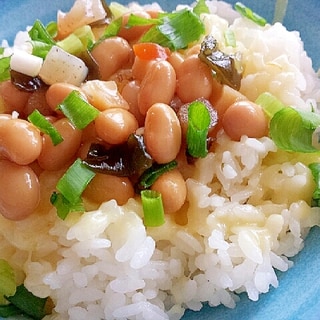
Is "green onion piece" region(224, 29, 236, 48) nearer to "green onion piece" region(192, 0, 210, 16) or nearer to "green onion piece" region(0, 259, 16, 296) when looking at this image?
"green onion piece" region(192, 0, 210, 16)

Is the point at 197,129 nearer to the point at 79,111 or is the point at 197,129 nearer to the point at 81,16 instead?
the point at 79,111

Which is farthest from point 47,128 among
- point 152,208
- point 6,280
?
point 6,280

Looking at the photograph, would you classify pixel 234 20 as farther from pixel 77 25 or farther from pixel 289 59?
pixel 77 25

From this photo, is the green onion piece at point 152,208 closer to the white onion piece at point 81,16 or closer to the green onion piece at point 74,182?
the green onion piece at point 74,182

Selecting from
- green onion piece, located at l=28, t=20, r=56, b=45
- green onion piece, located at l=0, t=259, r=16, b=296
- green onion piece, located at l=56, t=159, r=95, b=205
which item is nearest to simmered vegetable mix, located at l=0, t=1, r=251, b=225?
green onion piece, located at l=56, t=159, r=95, b=205

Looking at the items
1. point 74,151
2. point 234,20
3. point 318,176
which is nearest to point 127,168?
point 74,151
